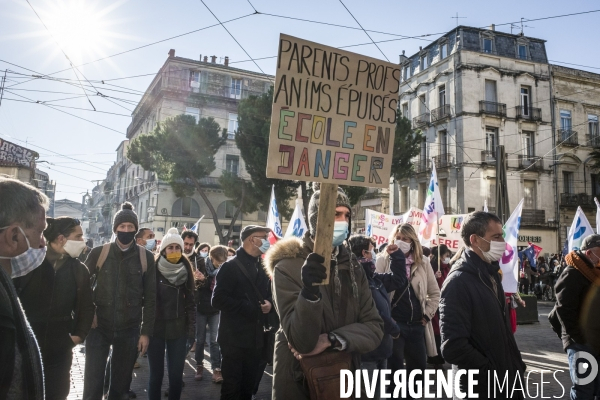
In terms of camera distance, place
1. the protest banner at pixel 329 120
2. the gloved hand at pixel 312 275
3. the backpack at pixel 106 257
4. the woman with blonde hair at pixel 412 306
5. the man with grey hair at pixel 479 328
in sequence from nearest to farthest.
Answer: the gloved hand at pixel 312 275 < the protest banner at pixel 329 120 < the man with grey hair at pixel 479 328 < the backpack at pixel 106 257 < the woman with blonde hair at pixel 412 306

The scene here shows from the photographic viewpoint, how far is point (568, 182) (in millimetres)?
33219

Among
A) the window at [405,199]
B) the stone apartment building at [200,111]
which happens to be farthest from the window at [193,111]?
the window at [405,199]

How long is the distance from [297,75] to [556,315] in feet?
11.3

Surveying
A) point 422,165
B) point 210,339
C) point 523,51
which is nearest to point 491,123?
point 422,165

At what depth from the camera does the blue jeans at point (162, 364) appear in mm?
4266

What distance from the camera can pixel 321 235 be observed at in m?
2.33

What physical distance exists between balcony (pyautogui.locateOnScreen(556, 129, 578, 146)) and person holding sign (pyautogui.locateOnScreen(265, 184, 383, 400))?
35.9 m

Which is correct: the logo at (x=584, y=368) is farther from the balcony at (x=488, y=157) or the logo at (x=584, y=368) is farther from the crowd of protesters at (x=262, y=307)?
the balcony at (x=488, y=157)

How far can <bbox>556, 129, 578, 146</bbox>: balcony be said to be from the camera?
33.0m

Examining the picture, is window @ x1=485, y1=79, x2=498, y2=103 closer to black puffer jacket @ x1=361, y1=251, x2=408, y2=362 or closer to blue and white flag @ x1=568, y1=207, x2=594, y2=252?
blue and white flag @ x1=568, y1=207, x2=594, y2=252

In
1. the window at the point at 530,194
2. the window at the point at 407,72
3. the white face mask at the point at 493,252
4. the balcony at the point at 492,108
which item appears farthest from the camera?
the window at the point at 407,72

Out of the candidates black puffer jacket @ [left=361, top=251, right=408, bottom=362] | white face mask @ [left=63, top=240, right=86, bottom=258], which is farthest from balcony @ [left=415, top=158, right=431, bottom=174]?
white face mask @ [left=63, top=240, right=86, bottom=258]

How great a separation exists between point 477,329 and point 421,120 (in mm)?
33665

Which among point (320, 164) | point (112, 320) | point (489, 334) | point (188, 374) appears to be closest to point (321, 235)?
point (320, 164)
